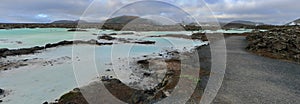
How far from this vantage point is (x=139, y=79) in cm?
1567

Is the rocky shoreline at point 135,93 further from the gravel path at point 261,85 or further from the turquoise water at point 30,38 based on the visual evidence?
the turquoise water at point 30,38

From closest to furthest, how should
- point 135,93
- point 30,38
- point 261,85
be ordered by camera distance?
point 261,85, point 135,93, point 30,38

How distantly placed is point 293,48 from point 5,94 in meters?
21.8

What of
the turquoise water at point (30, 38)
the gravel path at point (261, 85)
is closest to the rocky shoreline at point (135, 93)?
the gravel path at point (261, 85)

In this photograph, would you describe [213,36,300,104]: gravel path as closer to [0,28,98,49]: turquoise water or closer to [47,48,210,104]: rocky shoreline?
[47,48,210,104]: rocky shoreline

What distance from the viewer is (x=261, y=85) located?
37.1ft

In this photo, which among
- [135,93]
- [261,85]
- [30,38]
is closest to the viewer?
[261,85]

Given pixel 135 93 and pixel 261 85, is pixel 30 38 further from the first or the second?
pixel 261 85

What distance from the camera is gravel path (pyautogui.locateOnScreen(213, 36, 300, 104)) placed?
364 inches

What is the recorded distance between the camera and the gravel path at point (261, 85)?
9234mm

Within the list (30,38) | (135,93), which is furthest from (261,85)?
(30,38)

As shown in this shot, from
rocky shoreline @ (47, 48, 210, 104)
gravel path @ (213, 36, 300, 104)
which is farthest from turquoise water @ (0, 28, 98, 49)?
gravel path @ (213, 36, 300, 104)

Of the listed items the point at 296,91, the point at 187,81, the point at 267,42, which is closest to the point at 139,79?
the point at 187,81

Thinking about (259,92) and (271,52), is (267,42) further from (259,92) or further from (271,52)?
(259,92)
